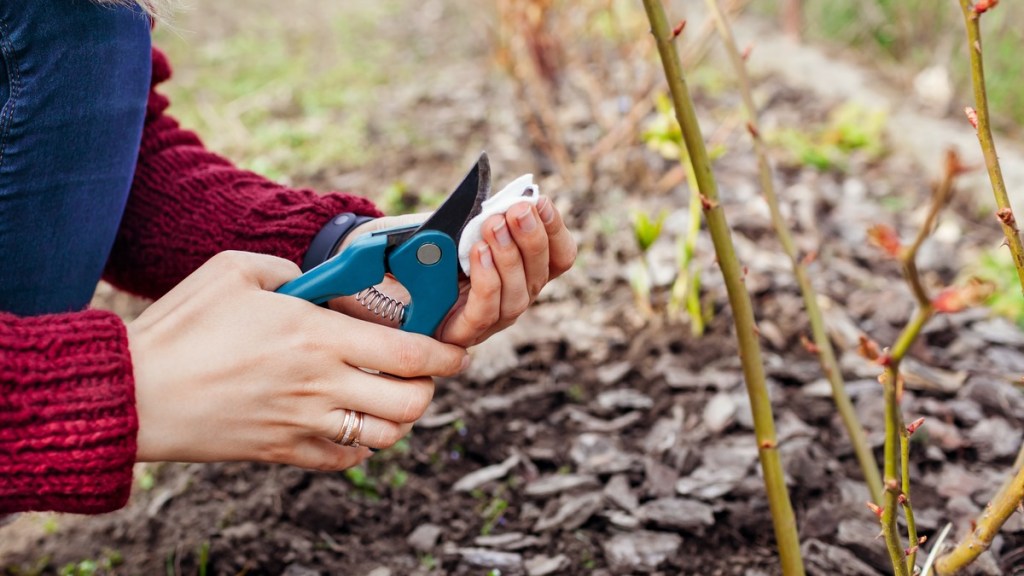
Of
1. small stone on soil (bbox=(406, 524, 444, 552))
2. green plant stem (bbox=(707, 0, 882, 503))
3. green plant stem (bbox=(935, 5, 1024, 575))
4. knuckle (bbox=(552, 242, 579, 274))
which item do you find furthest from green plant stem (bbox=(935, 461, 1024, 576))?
small stone on soil (bbox=(406, 524, 444, 552))

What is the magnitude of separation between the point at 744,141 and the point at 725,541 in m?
2.08

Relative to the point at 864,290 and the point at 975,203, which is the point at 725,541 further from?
the point at 975,203

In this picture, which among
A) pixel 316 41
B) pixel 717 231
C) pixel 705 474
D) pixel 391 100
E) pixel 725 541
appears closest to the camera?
pixel 717 231

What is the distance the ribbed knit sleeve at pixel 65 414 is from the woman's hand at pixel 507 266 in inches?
14.0

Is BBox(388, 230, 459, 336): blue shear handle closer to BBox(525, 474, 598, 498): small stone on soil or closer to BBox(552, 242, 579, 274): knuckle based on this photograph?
BBox(552, 242, 579, 274): knuckle

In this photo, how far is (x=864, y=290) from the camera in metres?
2.29

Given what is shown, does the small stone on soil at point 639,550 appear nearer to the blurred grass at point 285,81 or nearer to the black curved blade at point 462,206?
the black curved blade at point 462,206

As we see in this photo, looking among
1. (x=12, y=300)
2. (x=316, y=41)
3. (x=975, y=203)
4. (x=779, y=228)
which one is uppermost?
(x=316, y=41)

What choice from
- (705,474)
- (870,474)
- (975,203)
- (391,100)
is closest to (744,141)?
(975,203)

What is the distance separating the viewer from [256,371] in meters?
0.96

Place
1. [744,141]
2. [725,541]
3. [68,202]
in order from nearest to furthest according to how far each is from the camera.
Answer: [68,202] < [725,541] < [744,141]

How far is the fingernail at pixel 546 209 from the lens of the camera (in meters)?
1.05

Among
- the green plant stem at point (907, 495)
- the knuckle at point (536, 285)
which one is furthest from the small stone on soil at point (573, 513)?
the green plant stem at point (907, 495)

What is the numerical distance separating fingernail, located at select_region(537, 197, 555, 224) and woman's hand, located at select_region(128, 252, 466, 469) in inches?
8.1
